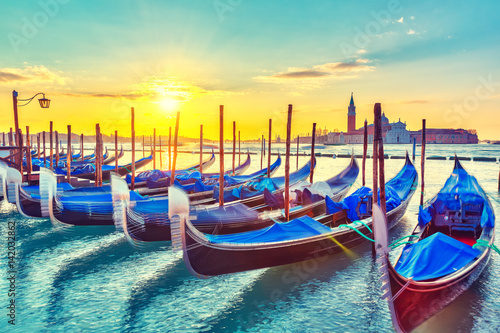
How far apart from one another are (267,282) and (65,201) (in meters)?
6.39

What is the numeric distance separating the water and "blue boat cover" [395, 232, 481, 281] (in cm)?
73

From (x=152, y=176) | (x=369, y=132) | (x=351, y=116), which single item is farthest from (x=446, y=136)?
(x=152, y=176)

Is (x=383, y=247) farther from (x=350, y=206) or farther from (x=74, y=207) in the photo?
(x=74, y=207)

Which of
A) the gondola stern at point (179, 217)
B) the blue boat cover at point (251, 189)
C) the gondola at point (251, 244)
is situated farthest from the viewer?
the blue boat cover at point (251, 189)

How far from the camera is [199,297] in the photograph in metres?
5.85

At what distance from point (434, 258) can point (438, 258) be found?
0.08 m

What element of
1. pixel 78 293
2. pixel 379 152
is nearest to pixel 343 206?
pixel 379 152

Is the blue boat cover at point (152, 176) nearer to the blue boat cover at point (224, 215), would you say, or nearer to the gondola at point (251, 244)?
the blue boat cover at point (224, 215)

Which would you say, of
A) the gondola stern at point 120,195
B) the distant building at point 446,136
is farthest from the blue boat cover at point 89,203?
the distant building at point 446,136

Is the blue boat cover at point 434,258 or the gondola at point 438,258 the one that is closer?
the gondola at point 438,258

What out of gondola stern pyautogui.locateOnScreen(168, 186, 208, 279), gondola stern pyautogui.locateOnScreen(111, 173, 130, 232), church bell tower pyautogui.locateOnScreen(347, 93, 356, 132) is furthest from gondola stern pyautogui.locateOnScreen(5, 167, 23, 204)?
church bell tower pyautogui.locateOnScreen(347, 93, 356, 132)

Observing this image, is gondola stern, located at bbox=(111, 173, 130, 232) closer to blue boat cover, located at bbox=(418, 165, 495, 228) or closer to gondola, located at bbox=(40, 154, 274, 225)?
gondola, located at bbox=(40, 154, 274, 225)

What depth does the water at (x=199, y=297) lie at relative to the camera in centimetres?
505

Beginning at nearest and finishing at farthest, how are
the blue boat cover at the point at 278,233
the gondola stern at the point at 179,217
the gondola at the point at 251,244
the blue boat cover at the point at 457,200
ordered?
the gondola stern at the point at 179,217 < the gondola at the point at 251,244 < the blue boat cover at the point at 278,233 < the blue boat cover at the point at 457,200
